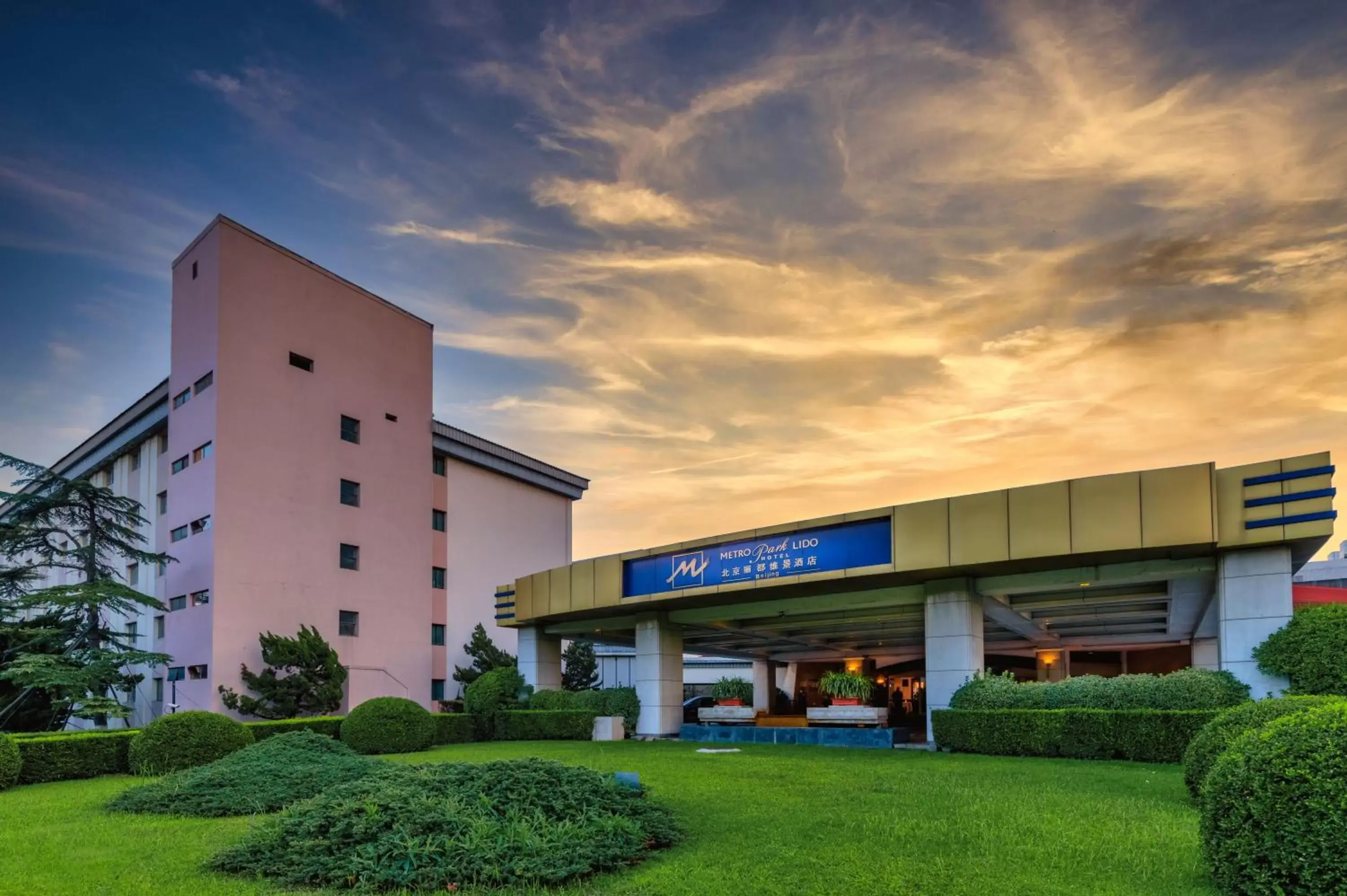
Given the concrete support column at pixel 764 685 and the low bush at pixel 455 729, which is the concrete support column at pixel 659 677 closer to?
the low bush at pixel 455 729

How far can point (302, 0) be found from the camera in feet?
48.9

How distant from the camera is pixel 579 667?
135 ft

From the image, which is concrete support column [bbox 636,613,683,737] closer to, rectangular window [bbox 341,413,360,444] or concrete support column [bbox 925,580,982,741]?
concrete support column [bbox 925,580,982,741]

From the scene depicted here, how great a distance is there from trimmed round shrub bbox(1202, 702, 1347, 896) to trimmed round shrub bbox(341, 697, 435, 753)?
20820 millimetres

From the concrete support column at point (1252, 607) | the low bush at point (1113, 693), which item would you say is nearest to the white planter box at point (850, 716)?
the low bush at point (1113, 693)

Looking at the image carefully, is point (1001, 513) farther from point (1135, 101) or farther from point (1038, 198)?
point (1135, 101)

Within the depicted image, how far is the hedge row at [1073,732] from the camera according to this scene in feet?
50.6

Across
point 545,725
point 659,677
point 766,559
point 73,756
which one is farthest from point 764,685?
point 73,756

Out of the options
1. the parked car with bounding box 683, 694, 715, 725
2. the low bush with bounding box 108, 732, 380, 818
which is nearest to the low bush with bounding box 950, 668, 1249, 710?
the parked car with bounding box 683, 694, 715, 725

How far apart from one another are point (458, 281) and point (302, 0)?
7.55 m

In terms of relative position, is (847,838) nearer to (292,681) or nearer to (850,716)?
(850,716)

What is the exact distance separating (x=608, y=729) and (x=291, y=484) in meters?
14.5

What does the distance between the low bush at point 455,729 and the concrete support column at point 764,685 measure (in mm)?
13869

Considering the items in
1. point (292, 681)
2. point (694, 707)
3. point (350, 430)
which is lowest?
point (694, 707)
